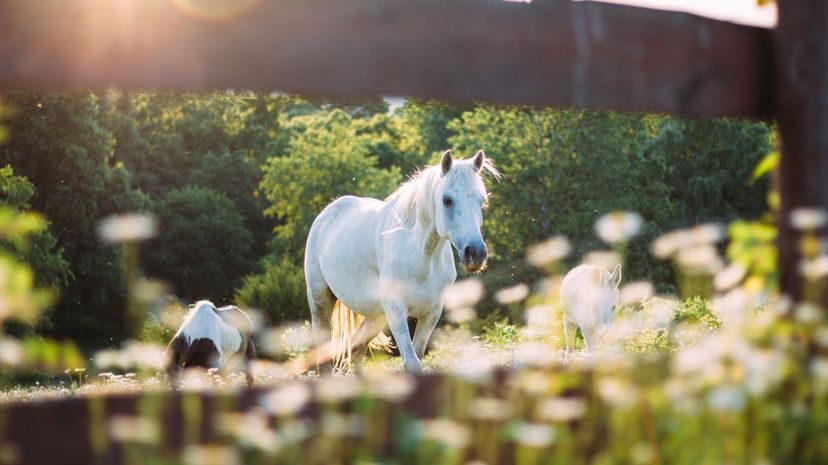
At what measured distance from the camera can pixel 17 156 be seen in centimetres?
3189

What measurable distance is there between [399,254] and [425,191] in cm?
68

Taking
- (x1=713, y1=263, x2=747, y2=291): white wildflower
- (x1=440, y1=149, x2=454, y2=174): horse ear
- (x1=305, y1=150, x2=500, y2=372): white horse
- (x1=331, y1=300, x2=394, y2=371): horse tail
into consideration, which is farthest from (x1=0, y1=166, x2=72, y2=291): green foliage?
(x1=713, y1=263, x2=747, y2=291): white wildflower

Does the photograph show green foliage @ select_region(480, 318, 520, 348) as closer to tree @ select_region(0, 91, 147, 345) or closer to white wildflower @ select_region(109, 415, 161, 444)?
white wildflower @ select_region(109, 415, 161, 444)

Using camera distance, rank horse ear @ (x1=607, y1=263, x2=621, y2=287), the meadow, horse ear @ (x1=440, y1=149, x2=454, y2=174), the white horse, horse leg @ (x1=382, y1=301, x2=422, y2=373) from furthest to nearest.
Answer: horse ear @ (x1=607, y1=263, x2=621, y2=287) < horse leg @ (x1=382, y1=301, x2=422, y2=373) < horse ear @ (x1=440, y1=149, x2=454, y2=174) < the white horse < the meadow

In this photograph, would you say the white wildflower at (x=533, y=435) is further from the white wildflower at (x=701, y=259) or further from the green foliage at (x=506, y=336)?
the green foliage at (x=506, y=336)

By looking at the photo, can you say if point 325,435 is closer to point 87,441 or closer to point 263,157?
point 87,441

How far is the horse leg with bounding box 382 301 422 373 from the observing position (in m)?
7.55

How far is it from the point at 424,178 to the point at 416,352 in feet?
5.23

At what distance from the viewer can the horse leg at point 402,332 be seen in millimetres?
7551

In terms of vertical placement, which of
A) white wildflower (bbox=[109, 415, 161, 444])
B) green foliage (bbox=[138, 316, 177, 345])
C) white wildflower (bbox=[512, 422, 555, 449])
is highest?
white wildflower (bbox=[109, 415, 161, 444])

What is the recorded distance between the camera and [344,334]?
9406mm

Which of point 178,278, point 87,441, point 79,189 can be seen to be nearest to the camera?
point 87,441

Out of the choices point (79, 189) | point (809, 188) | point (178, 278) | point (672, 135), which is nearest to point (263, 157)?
point (178, 278)

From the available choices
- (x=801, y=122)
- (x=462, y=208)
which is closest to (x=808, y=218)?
(x=801, y=122)
